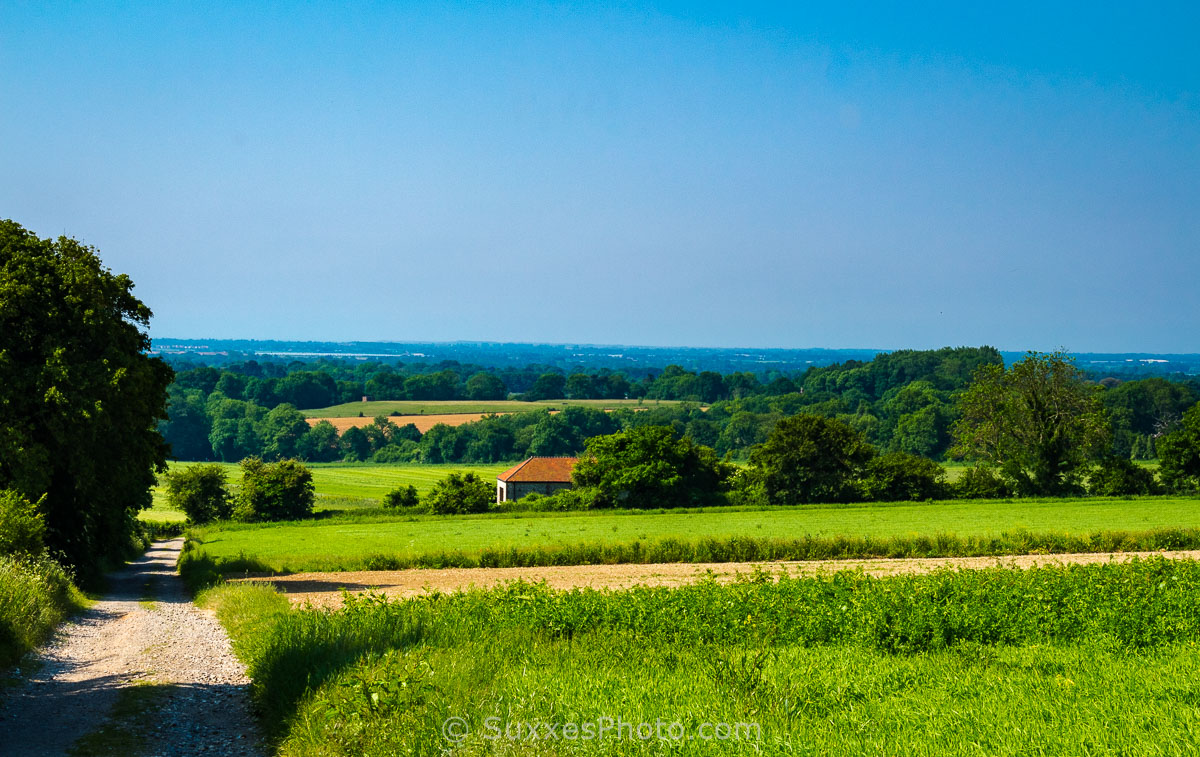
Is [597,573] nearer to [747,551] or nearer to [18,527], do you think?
[747,551]

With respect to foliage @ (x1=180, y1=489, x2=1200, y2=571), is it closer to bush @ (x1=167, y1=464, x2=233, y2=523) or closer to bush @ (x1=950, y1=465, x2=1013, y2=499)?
bush @ (x1=950, y1=465, x2=1013, y2=499)

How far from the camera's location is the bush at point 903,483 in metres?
60.4

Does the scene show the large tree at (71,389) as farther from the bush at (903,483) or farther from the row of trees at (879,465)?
the bush at (903,483)

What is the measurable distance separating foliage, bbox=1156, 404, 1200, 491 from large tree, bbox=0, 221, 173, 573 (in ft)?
187

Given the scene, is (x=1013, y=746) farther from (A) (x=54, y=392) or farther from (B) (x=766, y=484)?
(B) (x=766, y=484)

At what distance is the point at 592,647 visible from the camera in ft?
40.7

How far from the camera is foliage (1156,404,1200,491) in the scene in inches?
2245

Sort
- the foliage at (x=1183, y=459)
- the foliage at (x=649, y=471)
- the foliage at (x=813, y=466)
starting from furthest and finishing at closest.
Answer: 1. the foliage at (x=649, y=471)
2. the foliage at (x=813, y=466)
3. the foliage at (x=1183, y=459)

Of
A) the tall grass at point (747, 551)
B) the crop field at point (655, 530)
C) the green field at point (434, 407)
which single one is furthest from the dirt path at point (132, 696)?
the green field at point (434, 407)

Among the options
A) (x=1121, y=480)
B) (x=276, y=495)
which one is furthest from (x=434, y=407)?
(x=1121, y=480)

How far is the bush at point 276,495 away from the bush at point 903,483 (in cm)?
4144

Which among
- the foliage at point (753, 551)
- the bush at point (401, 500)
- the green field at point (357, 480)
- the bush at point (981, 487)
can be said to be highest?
the foliage at point (753, 551)

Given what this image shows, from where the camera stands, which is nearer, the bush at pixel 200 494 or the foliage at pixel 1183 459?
the foliage at pixel 1183 459

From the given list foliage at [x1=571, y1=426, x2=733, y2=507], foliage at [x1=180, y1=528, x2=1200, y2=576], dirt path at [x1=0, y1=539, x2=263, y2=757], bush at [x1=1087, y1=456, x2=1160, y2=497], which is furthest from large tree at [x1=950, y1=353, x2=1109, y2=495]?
dirt path at [x1=0, y1=539, x2=263, y2=757]
